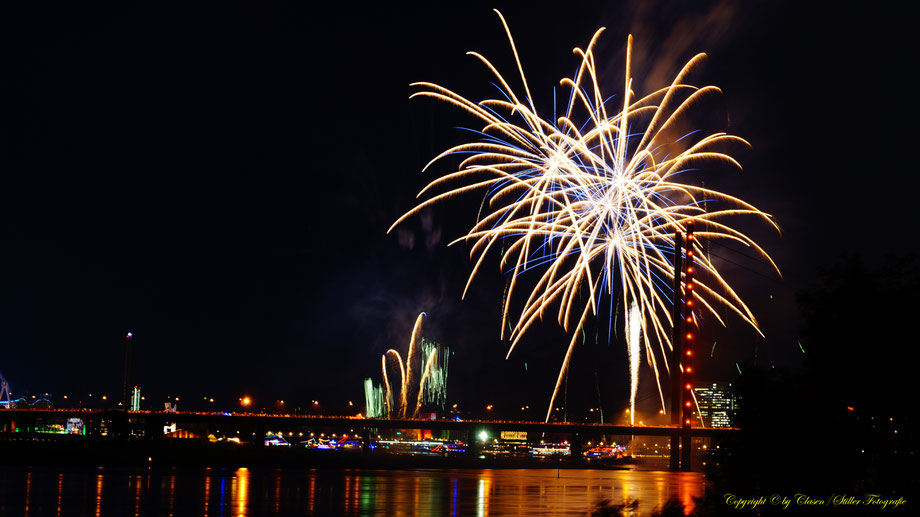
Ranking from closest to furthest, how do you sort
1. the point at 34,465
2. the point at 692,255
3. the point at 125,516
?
the point at 125,516
the point at 34,465
the point at 692,255

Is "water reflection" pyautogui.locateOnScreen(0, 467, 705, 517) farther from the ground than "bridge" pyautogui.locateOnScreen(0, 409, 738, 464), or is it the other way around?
"water reflection" pyautogui.locateOnScreen(0, 467, 705, 517)

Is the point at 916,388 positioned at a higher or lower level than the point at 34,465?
higher

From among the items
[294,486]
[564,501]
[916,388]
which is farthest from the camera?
[294,486]

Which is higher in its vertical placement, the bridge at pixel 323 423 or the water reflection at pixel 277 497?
the water reflection at pixel 277 497

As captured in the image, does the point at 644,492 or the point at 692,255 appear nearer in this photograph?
the point at 644,492

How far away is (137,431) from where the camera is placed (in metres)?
192

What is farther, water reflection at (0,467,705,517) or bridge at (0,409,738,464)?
bridge at (0,409,738,464)

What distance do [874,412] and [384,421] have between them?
116 metres

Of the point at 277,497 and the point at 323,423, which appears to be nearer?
the point at 277,497

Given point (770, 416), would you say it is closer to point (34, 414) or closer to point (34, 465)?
point (34, 465)

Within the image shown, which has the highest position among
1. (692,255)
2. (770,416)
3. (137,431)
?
(692,255)

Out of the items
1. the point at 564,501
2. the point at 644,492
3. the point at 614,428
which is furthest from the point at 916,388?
the point at 614,428

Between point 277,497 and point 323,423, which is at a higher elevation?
point 277,497

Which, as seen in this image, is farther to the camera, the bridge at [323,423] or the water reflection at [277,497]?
the bridge at [323,423]
